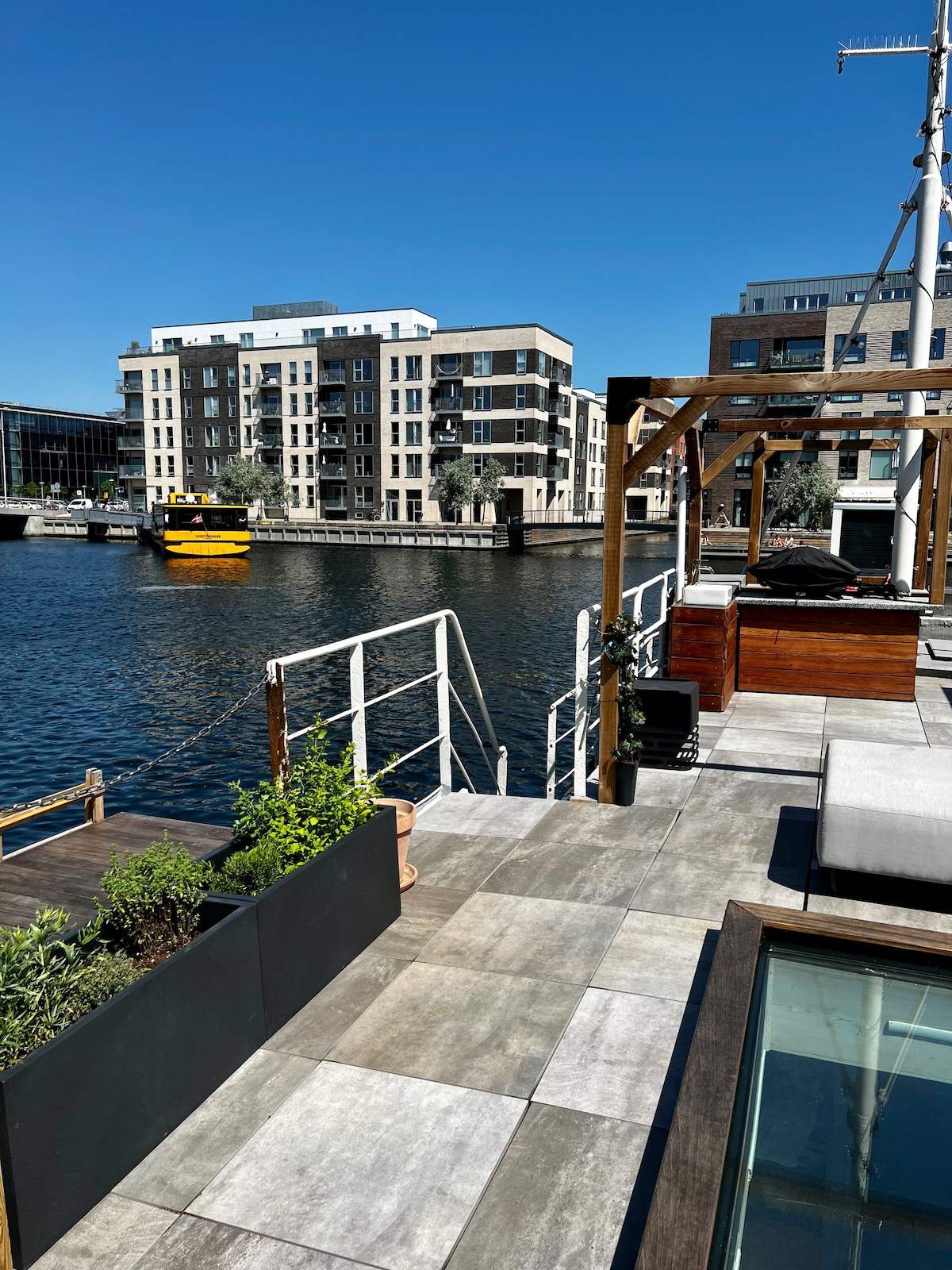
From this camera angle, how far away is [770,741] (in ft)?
31.8

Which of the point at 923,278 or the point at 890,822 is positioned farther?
the point at 923,278

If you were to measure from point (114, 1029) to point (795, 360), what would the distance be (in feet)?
252

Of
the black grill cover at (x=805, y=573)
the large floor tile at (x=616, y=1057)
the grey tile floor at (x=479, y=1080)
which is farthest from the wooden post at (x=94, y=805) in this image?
the black grill cover at (x=805, y=573)

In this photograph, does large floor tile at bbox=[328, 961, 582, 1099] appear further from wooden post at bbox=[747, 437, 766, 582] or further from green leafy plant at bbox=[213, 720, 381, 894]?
wooden post at bbox=[747, 437, 766, 582]

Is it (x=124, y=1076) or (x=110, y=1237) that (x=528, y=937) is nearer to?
(x=124, y=1076)

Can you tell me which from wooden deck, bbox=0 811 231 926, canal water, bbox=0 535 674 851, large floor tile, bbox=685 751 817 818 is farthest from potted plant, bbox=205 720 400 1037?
canal water, bbox=0 535 674 851

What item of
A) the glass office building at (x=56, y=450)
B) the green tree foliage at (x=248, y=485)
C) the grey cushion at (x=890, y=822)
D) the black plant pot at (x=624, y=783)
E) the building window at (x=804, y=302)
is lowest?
the black plant pot at (x=624, y=783)

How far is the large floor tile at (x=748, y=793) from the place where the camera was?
24.4ft

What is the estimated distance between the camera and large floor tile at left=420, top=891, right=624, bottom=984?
4.83m

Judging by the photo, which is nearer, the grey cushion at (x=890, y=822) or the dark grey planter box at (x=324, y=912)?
the dark grey planter box at (x=324, y=912)

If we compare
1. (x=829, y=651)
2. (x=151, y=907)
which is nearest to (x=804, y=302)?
(x=829, y=651)

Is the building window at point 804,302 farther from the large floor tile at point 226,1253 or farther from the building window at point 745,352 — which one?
the large floor tile at point 226,1253

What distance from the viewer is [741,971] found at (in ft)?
12.9

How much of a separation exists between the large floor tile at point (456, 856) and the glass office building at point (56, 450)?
131 m
